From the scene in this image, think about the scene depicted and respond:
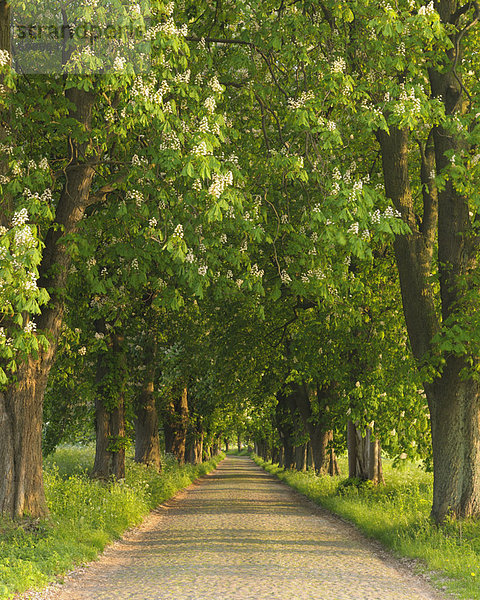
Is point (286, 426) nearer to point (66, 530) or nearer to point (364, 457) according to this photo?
point (364, 457)

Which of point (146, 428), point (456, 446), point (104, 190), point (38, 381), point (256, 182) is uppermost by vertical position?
point (256, 182)

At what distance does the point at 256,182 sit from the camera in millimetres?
12000

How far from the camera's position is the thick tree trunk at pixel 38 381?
35.6 feet

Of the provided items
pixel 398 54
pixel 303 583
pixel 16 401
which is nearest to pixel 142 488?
pixel 16 401

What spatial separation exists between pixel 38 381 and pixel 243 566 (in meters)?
4.54

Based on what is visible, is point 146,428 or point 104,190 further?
point 146,428

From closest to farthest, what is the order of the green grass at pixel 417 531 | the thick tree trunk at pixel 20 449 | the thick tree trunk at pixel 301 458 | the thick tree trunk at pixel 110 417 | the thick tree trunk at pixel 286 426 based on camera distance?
Answer: the green grass at pixel 417 531
the thick tree trunk at pixel 20 449
the thick tree trunk at pixel 110 417
the thick tree trunk at pixel 301 458
the thick tree trunk at pixel 286 426

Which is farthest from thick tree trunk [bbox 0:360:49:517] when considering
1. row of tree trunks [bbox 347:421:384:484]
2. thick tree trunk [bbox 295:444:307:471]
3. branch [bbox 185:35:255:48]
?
thick tree trunk [bbox 295:444:307:471]

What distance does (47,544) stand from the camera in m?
9.87

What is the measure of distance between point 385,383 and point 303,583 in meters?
8.20

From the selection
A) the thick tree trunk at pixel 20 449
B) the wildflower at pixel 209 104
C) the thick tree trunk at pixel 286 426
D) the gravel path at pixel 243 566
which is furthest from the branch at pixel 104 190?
the thick tree trunk at pixel 286 426

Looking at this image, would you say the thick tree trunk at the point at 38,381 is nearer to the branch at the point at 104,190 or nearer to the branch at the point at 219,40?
the branch at the point at 104,190

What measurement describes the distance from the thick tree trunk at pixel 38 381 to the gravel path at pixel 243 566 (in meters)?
1.74

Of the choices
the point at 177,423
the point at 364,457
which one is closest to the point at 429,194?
the point at 364,457
